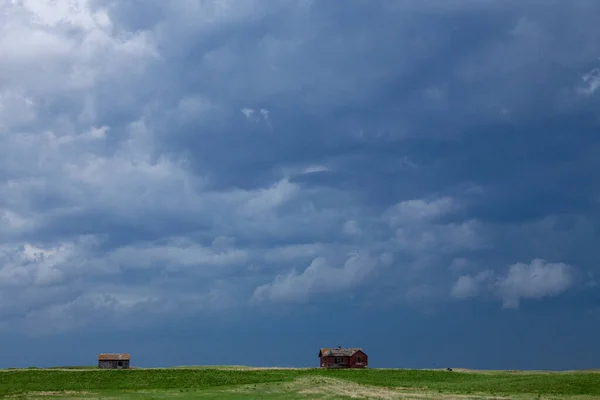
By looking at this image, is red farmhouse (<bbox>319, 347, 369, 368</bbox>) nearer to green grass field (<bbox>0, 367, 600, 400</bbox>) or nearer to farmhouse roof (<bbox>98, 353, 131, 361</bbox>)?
green grass field (<bbox>0, 367, 600, 400</bbox>)

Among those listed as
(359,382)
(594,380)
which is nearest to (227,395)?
(359,382)

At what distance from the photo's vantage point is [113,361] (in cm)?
14625

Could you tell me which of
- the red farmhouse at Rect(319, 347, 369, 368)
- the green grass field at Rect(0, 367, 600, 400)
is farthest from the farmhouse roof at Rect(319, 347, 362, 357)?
the green grass field at Rect(0, 367, 600, 400)

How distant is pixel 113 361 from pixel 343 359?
5485cm

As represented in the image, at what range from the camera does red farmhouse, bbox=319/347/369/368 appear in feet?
480

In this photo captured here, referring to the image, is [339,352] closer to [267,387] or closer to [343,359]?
[343,359]

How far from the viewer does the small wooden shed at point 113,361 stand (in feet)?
479

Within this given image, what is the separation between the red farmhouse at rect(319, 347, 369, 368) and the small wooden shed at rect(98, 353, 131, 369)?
1850 inches

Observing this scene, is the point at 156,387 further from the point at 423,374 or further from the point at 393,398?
the point at 423,374

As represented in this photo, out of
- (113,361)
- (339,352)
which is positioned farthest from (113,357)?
(339,352)

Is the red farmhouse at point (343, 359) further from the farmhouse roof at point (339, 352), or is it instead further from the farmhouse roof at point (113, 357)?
the farmhouse roof at point (113, 357)

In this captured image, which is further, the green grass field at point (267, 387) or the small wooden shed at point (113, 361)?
the small wooden shed at point (113, 361)

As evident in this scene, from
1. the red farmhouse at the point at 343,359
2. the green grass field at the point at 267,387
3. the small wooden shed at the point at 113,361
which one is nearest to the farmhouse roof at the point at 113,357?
the small wooden shed at the point at 113,361

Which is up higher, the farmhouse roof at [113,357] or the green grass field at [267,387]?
the farmhouse roof at [113,357]
